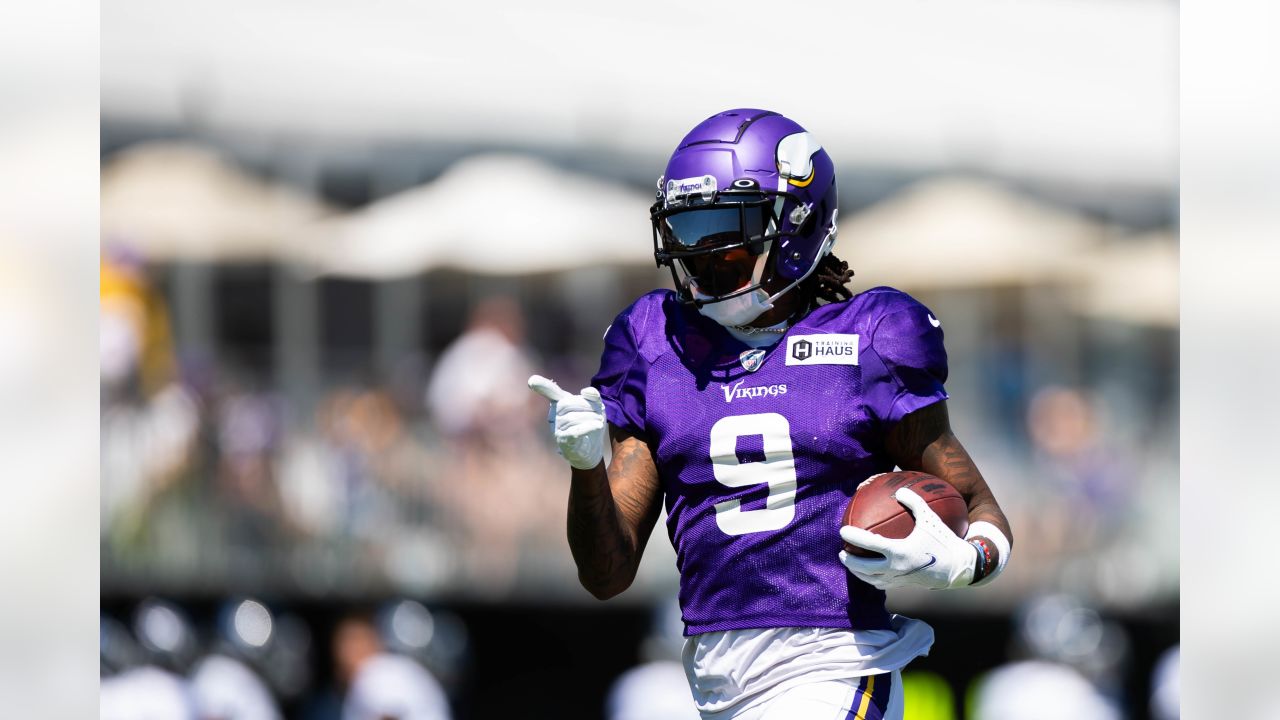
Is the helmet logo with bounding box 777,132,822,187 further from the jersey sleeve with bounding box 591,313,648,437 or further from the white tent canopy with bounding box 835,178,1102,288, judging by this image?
the white tent canopy with bounding box 835,178,1102,288

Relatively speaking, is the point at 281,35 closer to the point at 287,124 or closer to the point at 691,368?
the point at 287,124

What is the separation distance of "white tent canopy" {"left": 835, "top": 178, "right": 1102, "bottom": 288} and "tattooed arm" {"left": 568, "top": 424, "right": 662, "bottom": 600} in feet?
21.3

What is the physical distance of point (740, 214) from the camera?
10.7ft

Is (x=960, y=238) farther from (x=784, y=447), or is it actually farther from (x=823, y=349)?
(x=784, y=447)

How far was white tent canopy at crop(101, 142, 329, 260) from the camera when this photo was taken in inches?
352

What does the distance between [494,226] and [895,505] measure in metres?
6.59

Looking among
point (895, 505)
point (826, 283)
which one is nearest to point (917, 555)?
point (895, 505)

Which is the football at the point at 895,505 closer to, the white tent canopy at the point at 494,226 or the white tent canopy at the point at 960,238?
the white tent canopy at the point at 494,226

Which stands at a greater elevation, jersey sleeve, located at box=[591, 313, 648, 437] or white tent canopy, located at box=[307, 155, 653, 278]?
white tent canopy, located at box=[307, 155, 653, 278]

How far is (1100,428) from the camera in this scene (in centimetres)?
984

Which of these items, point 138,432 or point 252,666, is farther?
point 138,432

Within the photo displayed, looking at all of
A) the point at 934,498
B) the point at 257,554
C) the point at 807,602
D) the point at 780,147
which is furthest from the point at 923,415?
the point at 257,554

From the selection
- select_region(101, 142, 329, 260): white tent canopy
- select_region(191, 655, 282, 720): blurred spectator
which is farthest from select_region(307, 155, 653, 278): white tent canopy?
select_region(191, 655, 282, 720): blurred spectator

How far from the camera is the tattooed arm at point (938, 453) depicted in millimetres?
3131
